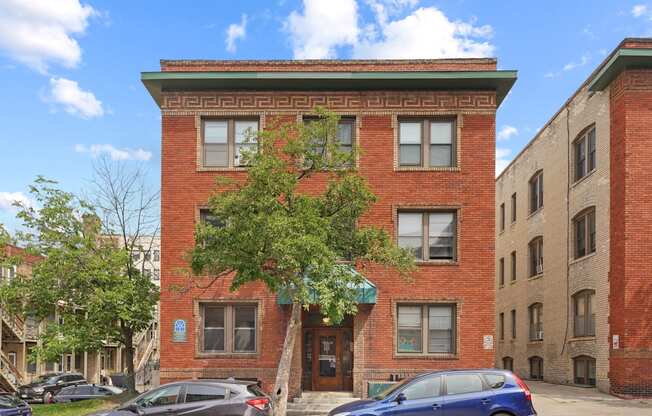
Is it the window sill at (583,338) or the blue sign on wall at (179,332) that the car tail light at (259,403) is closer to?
the blue sign on wall at (179,332)

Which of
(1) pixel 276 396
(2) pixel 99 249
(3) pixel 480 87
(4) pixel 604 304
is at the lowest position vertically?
(1) pixel 276 396

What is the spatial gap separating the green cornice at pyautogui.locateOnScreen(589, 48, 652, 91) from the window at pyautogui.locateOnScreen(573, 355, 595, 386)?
10.8 meters

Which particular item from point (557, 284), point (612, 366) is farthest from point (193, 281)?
point (557, 284)

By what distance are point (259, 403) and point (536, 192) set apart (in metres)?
24.1

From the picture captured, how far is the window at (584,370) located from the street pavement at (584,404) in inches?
39.2

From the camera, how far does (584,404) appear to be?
2172cm

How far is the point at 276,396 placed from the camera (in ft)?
58.2

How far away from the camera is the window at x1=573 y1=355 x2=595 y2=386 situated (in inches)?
1063

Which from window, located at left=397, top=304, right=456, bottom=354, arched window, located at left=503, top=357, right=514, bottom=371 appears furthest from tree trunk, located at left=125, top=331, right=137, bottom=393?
arched window, located at left=503, top=357, right=514, bottom=371

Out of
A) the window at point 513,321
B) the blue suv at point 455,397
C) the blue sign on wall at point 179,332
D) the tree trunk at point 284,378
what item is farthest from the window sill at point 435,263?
the window at point 513,321

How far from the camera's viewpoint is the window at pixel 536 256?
34.2 m

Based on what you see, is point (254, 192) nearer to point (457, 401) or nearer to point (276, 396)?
point (276, 396)

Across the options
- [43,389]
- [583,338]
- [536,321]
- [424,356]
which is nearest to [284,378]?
[424,356]

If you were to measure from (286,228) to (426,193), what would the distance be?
835 centimetres
